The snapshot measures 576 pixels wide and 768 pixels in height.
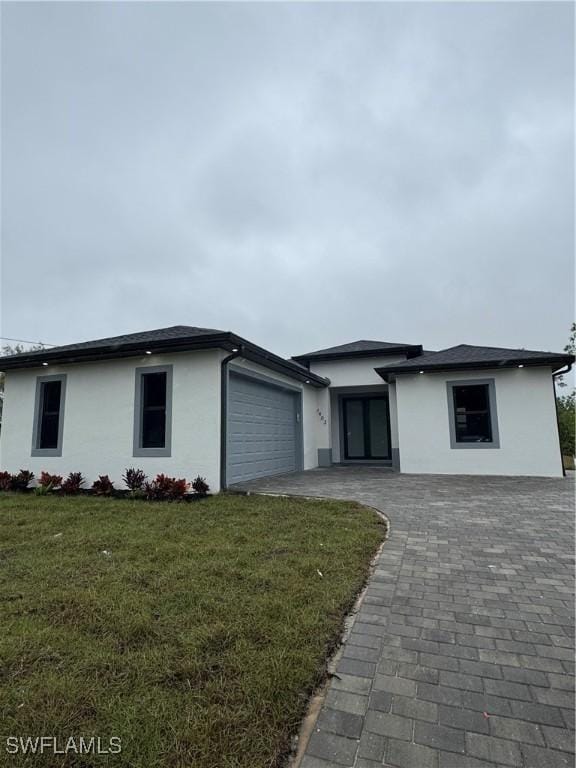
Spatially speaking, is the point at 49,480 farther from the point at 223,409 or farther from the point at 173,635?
the point at 173,635

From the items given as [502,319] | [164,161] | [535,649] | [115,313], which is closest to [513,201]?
[502,319]

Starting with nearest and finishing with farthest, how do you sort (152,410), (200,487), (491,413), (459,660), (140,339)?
(459,660), (200,487), (152,410), (140,339), (491,413)

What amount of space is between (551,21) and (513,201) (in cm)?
651

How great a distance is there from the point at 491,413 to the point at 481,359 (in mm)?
1501

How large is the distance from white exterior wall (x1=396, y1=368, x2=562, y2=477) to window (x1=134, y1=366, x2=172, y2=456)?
6591mm

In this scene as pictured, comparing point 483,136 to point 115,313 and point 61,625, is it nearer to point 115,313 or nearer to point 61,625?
point 61,625

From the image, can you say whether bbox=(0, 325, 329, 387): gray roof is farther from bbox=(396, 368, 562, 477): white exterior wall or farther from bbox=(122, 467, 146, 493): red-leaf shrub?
bbox=(396, 368, 562, 477): white exterior wall

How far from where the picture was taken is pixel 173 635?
8.04 ft


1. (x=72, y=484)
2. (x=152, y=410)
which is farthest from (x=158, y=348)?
(x=72, y=484)

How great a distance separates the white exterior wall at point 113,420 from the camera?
7918 millimetres

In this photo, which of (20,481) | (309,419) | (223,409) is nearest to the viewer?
(223,409)

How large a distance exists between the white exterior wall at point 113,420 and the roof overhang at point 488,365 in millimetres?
5588

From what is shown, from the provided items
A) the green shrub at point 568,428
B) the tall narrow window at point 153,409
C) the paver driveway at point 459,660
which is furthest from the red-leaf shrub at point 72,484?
the green shrub at point 568,428

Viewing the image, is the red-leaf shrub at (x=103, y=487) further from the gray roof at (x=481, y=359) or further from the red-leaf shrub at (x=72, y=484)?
the gray roof at (x=481, y=359)
